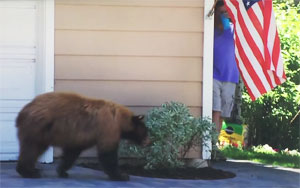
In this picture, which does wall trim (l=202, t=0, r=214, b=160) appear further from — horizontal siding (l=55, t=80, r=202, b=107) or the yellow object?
the yellow object

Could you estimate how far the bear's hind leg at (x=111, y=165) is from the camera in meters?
7.01

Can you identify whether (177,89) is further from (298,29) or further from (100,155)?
(298,29)

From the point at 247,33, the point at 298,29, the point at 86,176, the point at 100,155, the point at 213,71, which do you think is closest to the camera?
the point at 100,155

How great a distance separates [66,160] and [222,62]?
259 centimetres

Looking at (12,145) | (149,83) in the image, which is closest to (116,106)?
(149,83)

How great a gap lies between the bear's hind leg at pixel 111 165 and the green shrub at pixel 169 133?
67cm

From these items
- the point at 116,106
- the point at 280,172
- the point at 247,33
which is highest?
the point at 247,33

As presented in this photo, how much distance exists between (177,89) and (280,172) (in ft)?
5.40

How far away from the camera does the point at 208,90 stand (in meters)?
8.43

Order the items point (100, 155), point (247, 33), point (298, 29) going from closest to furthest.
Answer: point (100, 155) → point (247, 33) → point (298, 29)

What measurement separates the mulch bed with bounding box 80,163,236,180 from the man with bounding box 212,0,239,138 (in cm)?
87

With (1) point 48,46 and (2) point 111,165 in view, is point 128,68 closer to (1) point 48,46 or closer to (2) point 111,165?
(1) point 48,46

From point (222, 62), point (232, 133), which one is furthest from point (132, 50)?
point (232, 133)

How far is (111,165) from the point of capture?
23.2ft
